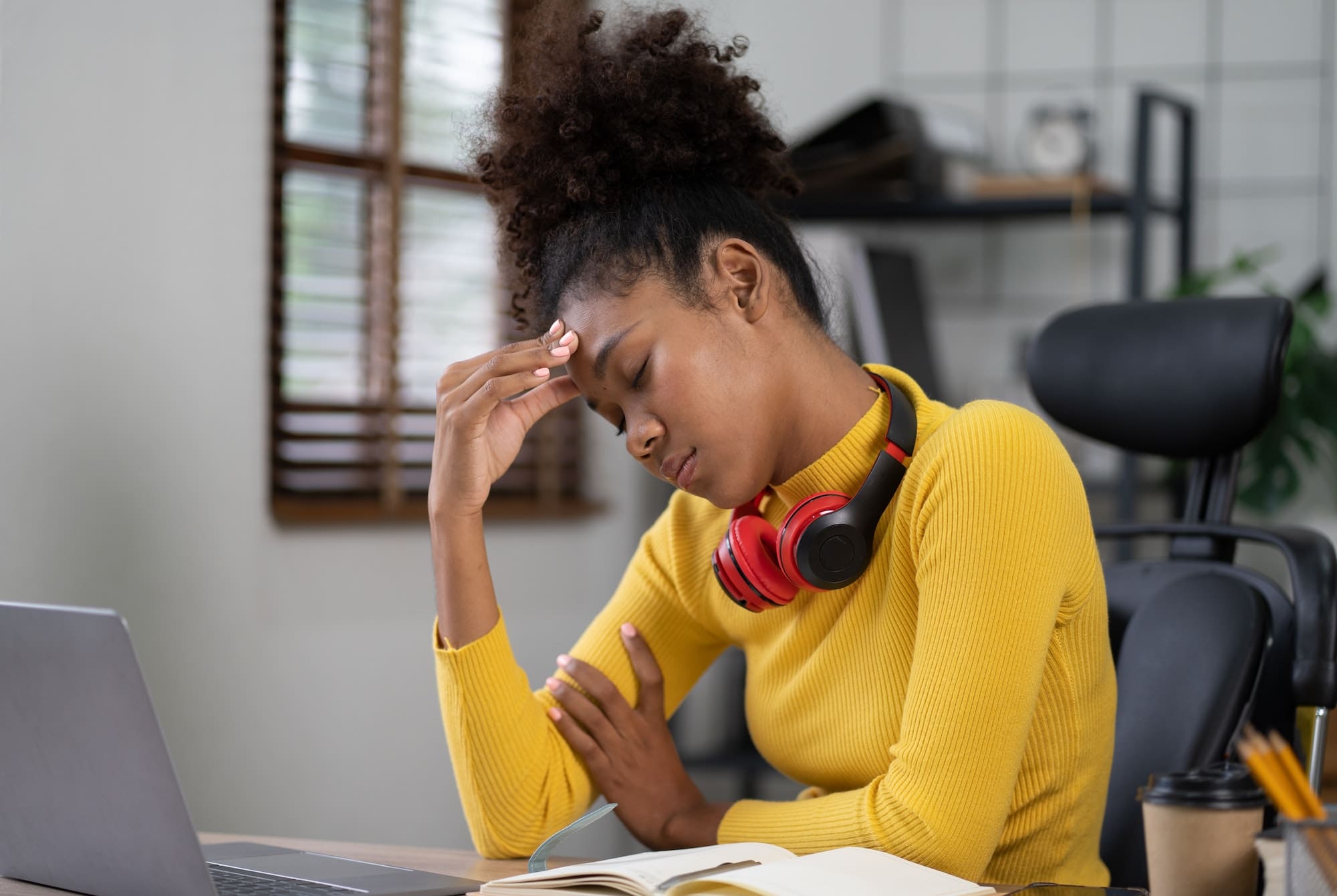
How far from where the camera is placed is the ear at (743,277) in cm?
125

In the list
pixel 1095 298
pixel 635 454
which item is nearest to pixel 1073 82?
pixel 1095 298

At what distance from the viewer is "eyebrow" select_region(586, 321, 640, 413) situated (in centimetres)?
122

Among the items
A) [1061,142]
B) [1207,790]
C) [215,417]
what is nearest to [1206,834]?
[1207,790]

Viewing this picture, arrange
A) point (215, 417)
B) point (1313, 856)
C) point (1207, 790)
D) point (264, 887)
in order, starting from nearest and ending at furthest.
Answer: point (1313, 856)
point (1207, 790)
point (264, 887)
point (215, 417)

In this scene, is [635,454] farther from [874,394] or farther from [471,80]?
[471,80]

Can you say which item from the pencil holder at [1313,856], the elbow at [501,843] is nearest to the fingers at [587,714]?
the elbow at [501,843]

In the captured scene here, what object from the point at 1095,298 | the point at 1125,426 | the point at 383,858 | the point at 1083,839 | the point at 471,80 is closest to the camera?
the point at 383,858

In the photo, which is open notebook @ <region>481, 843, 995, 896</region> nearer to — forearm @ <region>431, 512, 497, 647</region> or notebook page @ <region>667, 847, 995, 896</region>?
notebook page @ <region>667, 847, 995, 896</region>

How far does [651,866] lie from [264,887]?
0.30 metres

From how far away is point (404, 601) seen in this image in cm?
252

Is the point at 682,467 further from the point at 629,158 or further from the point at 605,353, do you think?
the point at 629,158

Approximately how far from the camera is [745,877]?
88cm

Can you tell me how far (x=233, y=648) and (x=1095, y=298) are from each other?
192 cm

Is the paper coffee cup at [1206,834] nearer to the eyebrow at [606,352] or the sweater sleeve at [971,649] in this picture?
the sweater sleeve at [971,649]
